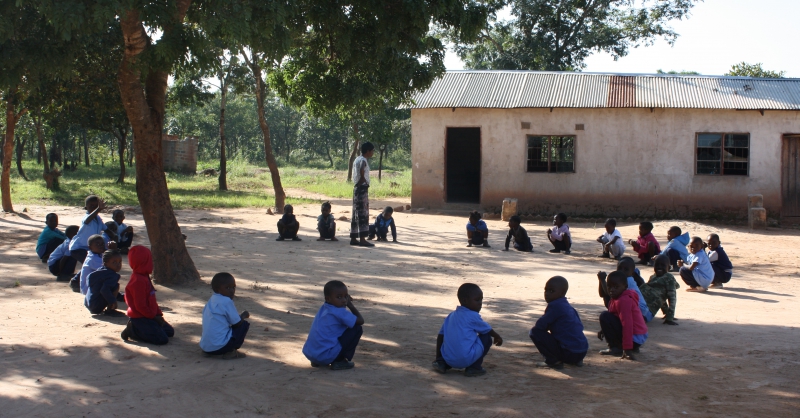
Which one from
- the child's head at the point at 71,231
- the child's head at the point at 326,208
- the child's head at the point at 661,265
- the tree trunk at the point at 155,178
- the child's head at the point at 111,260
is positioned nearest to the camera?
the child's head at the point at 111,260

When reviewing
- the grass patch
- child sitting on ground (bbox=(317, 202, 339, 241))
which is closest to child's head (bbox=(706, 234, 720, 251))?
child sitting on ground (bbox=(317, 202, 339, 241))

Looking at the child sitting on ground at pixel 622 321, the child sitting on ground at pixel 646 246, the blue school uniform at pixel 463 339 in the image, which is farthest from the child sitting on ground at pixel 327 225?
the blue school uniform at pixel 463 339

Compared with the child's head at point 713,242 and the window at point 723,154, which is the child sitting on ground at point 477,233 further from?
the window at point 723,154

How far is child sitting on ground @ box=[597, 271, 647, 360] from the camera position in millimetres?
5375

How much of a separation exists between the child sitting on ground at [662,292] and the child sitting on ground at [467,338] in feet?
7.99

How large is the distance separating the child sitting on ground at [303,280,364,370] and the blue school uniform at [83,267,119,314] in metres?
2.46

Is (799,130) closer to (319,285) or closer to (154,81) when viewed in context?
(319,285)

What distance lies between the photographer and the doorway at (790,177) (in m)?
18.0

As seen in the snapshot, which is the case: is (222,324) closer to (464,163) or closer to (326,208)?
(326,208)

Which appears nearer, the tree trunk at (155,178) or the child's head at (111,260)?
the child's head at (111,260)

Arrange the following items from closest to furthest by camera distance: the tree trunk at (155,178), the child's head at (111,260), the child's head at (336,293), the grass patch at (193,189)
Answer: the child's head at (336,293) < the child's head at (111,260) < the tree trunk at (155,178) < the grass patch at (193,189)

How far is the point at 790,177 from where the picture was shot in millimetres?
18078

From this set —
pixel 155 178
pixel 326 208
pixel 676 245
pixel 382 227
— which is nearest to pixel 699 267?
pixel 676 245

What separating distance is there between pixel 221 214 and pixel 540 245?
850cm
